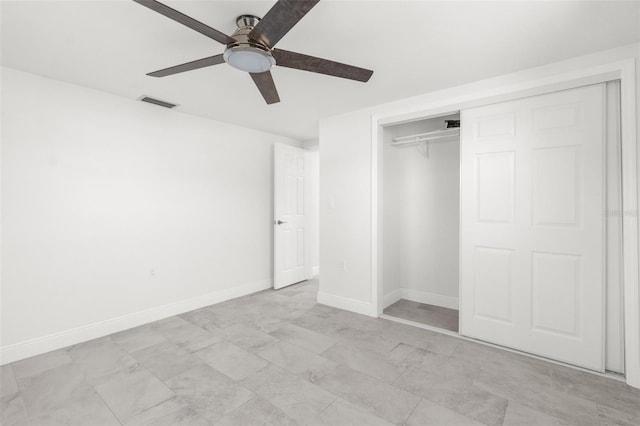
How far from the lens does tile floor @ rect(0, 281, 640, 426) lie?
6.15ft

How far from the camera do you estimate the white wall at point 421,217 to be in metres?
3.84

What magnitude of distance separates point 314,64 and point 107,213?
8.78 ft

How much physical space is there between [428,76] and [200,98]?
2.34 metres

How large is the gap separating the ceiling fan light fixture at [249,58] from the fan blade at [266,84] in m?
0.08

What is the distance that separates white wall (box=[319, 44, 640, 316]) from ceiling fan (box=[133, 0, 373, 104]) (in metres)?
1.52

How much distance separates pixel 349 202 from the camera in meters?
3.76

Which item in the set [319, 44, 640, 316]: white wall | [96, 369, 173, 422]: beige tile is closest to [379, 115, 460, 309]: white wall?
[319, 44, 640, 316]: white wall

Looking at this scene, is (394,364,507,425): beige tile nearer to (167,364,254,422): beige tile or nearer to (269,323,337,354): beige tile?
(269,323,337,354): beige tile

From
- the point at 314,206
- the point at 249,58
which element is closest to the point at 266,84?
the point at 249,58

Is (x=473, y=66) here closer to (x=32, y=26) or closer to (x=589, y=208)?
(x=589, y=208)

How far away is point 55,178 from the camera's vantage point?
2799 mm

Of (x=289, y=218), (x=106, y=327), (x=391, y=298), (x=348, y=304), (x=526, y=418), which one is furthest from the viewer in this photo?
(x=289, y=218)

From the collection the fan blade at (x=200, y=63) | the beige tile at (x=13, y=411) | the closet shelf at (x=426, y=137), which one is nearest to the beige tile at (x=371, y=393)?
the beige tile at (x=13, y=411)

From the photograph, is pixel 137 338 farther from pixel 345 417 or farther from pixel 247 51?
pixel 247 51
